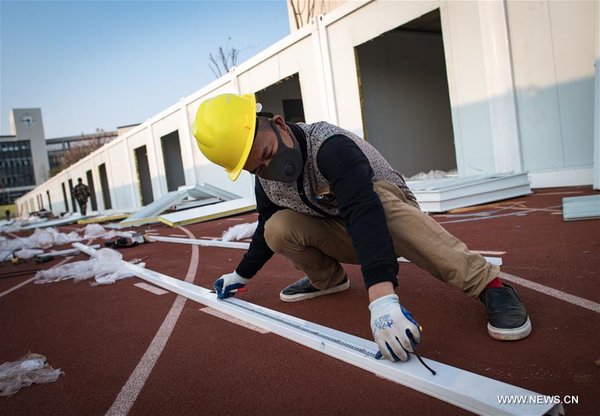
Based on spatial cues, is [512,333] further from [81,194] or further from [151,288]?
[81,194]

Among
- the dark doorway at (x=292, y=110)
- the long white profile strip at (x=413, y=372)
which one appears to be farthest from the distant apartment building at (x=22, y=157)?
the long white profile strip at (x=413, y=372)

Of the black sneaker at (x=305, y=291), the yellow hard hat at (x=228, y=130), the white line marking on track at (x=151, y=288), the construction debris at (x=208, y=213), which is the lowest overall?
the white line marking on track at (x=151, y=288)

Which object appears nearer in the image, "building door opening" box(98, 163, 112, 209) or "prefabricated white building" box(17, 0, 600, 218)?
"prefabricated white building" box(17, 0, 600, 218)

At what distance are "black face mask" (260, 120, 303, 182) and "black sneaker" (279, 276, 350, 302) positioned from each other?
128 cm

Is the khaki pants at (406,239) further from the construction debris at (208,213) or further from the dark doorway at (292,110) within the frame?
the dark doorway at (292,110)

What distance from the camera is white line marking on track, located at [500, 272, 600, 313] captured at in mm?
2457

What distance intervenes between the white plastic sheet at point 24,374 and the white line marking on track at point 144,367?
0.51 meters

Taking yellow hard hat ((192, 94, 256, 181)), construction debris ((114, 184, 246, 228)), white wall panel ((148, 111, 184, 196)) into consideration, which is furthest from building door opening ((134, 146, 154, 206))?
yellow hard hat ((192, 94, 256, 181))

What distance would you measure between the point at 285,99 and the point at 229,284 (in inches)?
686

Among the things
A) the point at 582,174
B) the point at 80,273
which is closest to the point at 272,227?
the point at 80,273

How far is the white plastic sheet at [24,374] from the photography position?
252 centimetres

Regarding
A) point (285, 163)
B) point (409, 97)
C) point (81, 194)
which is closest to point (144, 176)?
point (81, 194)

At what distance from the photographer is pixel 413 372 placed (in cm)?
189

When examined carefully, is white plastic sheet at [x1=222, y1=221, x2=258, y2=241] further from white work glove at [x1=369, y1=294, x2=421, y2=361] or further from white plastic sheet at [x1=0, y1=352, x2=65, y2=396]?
white work glove at [x1=369, y1=294, x2=421, y2=361]
